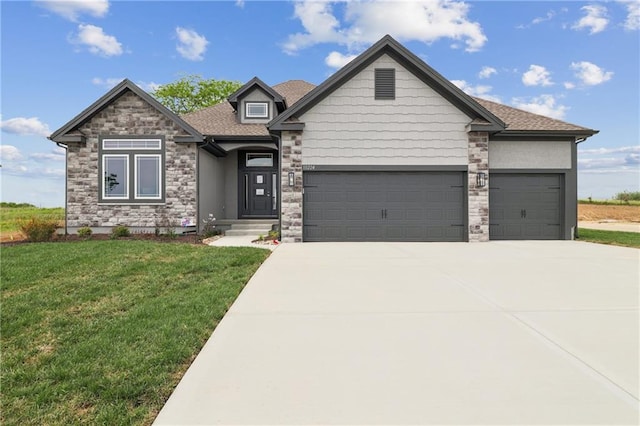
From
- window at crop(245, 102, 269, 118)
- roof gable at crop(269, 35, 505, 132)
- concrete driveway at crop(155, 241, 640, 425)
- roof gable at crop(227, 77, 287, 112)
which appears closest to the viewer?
concrete driveway at crop(155, 241, 640, 425)

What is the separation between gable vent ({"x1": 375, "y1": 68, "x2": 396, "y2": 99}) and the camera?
11.7m

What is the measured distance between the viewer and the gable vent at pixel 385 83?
11.7 meters

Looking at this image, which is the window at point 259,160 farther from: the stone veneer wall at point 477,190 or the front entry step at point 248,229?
the stone veneer wall at point 477,190

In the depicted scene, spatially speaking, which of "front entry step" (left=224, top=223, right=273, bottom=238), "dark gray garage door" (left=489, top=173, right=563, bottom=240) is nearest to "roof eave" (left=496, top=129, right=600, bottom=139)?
"dark gray garage door" (left=489, top=173, right=563, bottom=240)

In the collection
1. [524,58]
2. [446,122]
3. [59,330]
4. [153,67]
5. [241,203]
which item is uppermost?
[153,67]

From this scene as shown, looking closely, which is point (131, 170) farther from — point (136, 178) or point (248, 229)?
point (248, 229)

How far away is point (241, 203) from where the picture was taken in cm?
1625

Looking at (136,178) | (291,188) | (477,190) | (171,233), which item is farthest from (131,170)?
(477,190)

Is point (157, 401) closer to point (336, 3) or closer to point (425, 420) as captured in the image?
point (425, 420)

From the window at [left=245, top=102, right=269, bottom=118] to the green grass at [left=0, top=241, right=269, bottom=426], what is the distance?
9.41 meters

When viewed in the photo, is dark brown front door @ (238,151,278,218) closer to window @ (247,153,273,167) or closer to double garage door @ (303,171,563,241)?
window @ (247,153,273,167)

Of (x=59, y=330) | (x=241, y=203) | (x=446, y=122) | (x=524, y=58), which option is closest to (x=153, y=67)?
(x=241, y=203)

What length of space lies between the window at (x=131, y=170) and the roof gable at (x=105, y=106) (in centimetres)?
86

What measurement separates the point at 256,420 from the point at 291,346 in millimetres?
1163
